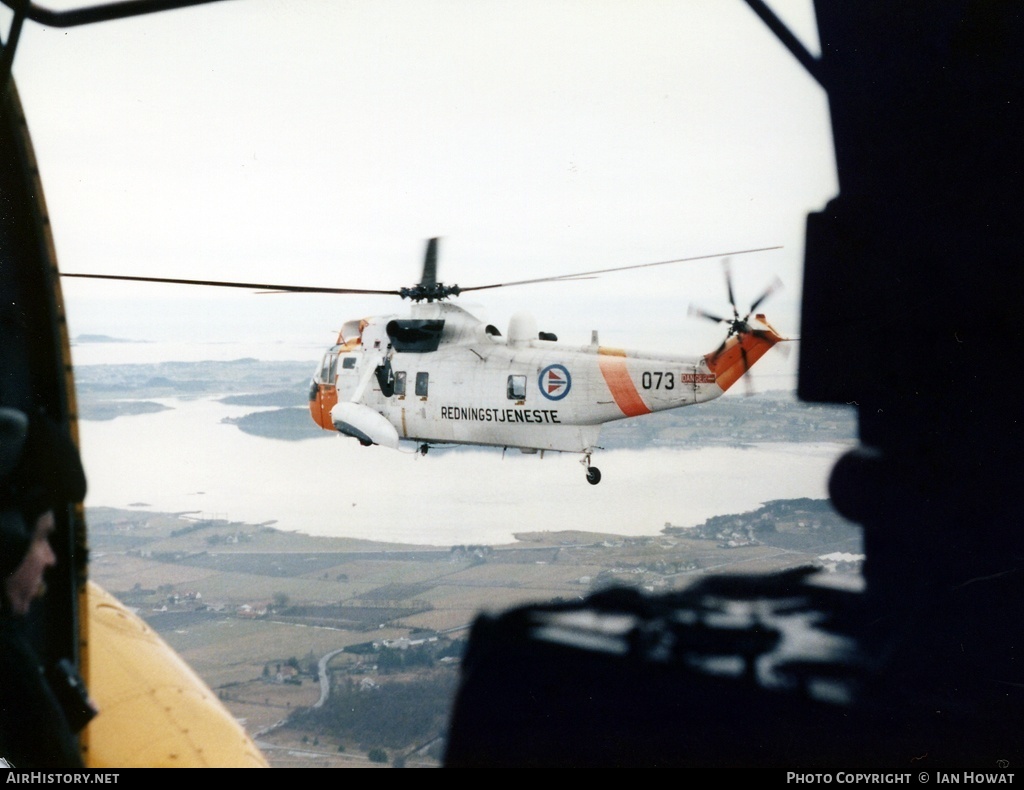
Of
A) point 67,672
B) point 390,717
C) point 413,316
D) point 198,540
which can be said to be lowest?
point 390,717

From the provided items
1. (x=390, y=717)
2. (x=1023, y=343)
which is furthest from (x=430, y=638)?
(x=1023, y=343)

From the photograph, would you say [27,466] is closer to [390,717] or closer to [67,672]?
[67,672]

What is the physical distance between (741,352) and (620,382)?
4.18 feet

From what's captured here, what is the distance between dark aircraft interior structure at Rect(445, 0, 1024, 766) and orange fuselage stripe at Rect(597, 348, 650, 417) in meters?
2.19

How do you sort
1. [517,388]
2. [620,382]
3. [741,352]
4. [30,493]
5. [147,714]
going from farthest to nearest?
[517,388], [620,382], [741,352], [147,714], [30,493]

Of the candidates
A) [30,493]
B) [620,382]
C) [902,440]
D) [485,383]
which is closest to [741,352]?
[620,382]

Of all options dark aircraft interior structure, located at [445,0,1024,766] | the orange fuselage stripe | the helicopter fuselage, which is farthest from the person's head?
the orange fuselage stripe

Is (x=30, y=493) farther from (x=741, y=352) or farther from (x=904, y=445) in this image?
(x=741, y=352)

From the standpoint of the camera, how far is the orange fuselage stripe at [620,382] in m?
7.01

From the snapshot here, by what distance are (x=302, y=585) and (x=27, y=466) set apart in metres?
4.25

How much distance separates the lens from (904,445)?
478 centimetres

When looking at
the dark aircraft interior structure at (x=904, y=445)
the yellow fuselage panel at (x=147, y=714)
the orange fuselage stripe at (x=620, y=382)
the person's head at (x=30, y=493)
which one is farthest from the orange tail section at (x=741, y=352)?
the person's head at (x=30, y=493)

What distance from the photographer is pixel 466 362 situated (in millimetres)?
7801

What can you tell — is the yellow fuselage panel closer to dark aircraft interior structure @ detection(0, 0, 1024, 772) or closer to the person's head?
the person's head
